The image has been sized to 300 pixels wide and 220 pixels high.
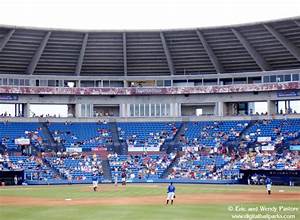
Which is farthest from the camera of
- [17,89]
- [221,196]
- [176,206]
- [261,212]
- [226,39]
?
[17,89]

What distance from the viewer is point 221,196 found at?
2117 inches

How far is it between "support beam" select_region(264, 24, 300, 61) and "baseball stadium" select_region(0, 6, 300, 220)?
0.47 feet

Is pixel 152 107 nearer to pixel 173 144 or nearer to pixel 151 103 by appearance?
pixel 151 103

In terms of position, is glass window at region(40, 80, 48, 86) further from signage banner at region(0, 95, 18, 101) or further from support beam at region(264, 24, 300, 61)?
support beam at region(264, 24, 300, 61)

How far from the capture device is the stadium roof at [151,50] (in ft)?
270

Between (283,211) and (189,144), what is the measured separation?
4844 cm

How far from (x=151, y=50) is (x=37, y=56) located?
17463 mm

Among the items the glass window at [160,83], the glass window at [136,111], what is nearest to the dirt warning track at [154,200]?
the glass window at [160,83]

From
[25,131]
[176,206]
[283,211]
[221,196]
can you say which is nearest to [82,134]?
[25,131]

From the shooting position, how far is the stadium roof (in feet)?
270

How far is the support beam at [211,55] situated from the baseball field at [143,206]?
32.0 metres

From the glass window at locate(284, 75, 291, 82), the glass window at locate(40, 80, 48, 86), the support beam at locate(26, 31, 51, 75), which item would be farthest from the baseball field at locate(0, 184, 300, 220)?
the glass window at locate(40, 80, 48, 86)

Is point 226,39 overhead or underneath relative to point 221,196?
overhead

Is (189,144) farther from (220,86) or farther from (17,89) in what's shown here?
(17,89)
